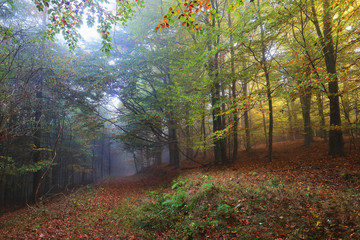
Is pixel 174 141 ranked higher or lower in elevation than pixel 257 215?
higher

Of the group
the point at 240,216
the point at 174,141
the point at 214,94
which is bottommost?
the point at 240,216

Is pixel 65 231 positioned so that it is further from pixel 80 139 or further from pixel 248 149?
pixel 80 139

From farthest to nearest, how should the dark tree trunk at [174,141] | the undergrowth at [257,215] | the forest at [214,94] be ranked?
1. the dark tree trunk at [174,141]
2. the forest at [214,94]
3. the undergrowth at [257,215]

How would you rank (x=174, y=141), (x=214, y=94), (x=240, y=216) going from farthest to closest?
(x=174, y=141) → (x=214, y=94) → (x=240, y=216)

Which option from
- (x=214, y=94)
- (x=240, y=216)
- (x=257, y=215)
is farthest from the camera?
(x=214, y=94)

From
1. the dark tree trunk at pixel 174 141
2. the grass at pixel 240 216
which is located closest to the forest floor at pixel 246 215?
the grass at pixel 240 216

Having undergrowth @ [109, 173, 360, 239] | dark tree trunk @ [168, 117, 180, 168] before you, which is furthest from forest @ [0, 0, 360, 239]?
dark tree trunk @ [168, 117, 180, 168]

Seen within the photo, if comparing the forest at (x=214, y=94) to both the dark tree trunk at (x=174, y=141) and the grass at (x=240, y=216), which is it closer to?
the grass at (x=240, y=216)

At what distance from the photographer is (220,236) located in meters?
4.04

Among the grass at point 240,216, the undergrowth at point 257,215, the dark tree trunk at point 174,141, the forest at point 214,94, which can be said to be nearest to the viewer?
the undergrowth at point 257,215

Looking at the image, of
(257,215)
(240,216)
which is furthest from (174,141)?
(257,215)

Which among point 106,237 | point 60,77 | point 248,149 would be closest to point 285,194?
point 106,237

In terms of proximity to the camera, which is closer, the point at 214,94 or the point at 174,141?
the point at 214,94

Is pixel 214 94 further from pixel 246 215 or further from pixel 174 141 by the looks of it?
pixel 246 215
